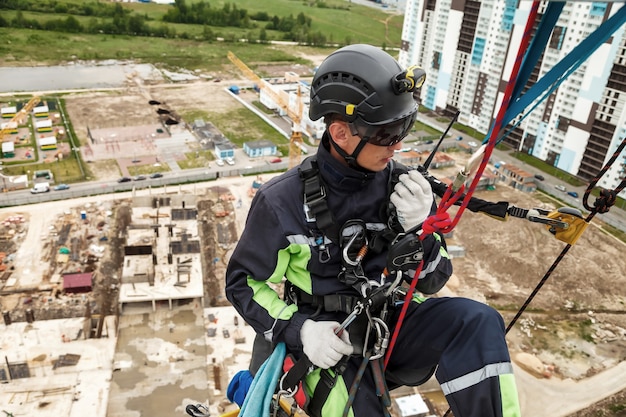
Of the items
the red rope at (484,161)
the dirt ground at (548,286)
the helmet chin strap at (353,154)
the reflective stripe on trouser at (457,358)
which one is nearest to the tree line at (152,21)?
the dirt ground at (548,286)

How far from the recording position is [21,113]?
149 feet

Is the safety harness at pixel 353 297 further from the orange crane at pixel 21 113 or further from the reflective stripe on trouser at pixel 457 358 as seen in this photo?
the orange crane at pixel 21 113

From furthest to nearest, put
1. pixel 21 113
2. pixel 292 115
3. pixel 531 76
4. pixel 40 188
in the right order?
pixel 292 115 → pixel 21 113 → pixel 40 188 → pixel 531 76

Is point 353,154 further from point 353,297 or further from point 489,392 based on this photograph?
point 489,392

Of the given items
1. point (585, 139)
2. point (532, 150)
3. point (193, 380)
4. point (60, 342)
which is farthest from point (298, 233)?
point (532, 150)

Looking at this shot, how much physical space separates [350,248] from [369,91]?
1.37 m

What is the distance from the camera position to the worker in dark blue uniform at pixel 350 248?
14.9 feet

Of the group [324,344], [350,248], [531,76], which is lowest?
[531,76]

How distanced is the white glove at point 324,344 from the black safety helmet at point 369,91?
1713 mm

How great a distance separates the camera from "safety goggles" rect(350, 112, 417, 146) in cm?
464

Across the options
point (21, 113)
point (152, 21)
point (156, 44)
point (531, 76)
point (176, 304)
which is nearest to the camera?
point (176, 304)

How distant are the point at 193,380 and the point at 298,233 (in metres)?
18.9

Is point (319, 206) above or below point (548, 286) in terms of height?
above

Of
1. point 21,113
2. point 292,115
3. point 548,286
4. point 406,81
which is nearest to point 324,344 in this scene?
point 406,81
